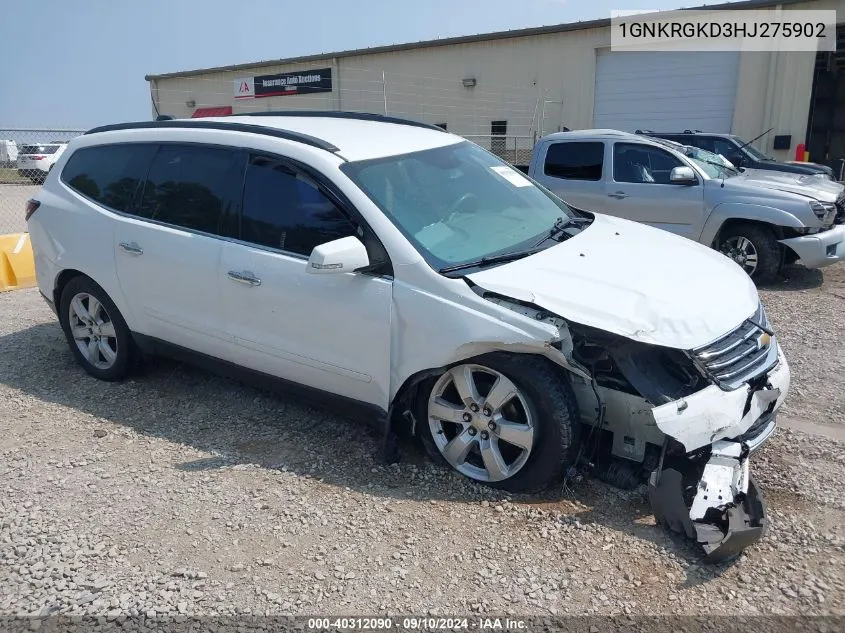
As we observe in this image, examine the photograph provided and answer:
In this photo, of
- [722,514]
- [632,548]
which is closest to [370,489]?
Answer: [632,548]

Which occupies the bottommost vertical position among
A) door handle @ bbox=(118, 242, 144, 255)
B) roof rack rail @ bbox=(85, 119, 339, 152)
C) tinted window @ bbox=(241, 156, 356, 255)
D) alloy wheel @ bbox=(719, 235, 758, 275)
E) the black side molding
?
alloy wheel @ bbox=(719, 235, 758, 275)

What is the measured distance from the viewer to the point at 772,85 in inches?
668

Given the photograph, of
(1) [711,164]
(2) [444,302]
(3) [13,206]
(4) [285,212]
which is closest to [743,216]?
(1) [711,164]

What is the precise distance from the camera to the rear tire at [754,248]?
7742mm

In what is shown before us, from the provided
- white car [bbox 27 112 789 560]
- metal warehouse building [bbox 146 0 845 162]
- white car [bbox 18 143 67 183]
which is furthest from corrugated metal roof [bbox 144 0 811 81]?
white car [bbox 27 112 789 560]

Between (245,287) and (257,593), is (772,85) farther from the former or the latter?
(257,593)

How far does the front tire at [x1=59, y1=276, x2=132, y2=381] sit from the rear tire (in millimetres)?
6360

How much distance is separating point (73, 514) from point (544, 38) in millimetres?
20185

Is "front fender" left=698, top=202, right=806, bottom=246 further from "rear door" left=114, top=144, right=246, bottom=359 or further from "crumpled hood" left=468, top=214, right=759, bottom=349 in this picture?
"rear door" left=114, top=144, right=246, bottom=359

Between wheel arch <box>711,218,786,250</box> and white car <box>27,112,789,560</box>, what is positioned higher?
white car <box>27,112,789,560</box>

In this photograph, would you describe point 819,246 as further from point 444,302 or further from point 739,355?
point 444,302

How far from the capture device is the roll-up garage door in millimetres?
17703

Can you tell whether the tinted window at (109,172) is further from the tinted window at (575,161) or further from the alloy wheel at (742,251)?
the alloy wheel at (742,251)

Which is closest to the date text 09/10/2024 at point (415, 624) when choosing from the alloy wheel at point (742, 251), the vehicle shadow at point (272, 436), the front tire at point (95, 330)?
the vehicle shadow at point (272, 436)
